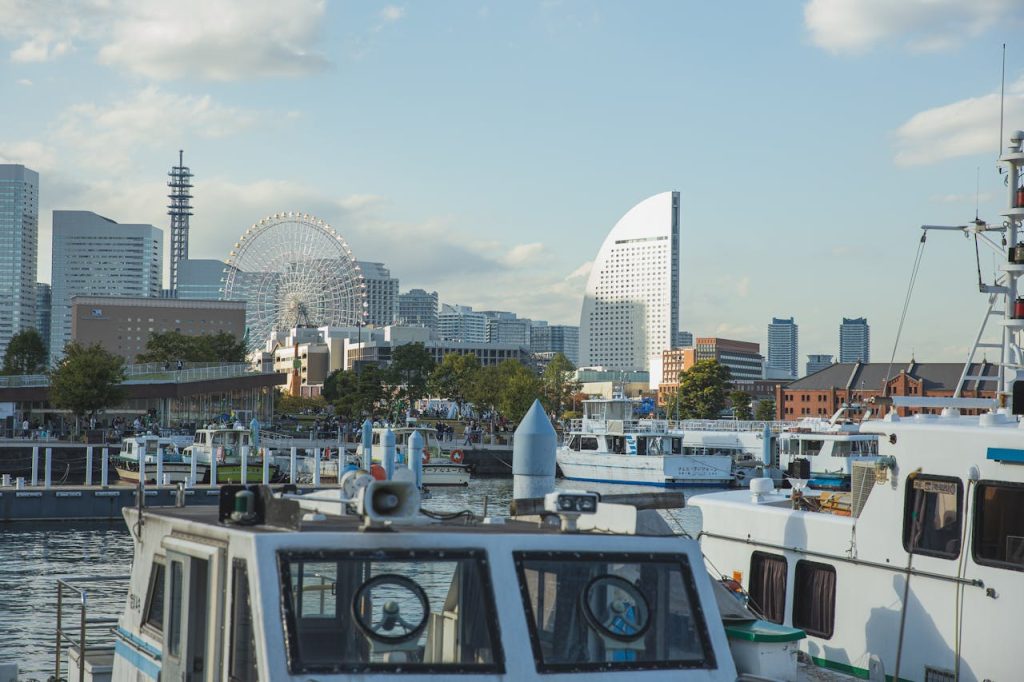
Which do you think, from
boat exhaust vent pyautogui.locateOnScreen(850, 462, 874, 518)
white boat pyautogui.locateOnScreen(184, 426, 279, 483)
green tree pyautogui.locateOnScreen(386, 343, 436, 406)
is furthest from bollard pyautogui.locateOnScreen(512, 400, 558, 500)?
green tree pyautogui.locateOnScreen(386, 343, 436, 406)

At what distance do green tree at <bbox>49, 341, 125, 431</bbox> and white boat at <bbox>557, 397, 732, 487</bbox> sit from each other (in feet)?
113

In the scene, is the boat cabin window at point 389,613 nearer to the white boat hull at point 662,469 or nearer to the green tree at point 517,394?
the white boat hull at point 662,469

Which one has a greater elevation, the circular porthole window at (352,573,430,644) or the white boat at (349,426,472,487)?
the circular porthole window at (352,573,430,644)

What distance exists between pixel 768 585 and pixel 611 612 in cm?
932

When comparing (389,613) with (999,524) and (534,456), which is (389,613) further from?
(534,456)

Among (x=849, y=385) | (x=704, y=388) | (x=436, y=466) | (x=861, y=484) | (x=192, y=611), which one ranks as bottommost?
(x=436, y=466)

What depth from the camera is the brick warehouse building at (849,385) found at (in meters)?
150

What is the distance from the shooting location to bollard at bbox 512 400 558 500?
1559 cm

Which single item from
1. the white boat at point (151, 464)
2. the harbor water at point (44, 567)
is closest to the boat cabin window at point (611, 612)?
the harbor water at point (44, 567)

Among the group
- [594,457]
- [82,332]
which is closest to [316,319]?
[82,332]

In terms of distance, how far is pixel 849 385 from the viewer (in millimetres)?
149375

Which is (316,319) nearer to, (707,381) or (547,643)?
(707,381)

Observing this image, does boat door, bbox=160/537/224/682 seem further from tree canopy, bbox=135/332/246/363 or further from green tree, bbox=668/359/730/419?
green tree, bbox=668/359/730/419

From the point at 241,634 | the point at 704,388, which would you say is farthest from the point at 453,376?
the point at 241,634
